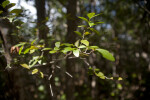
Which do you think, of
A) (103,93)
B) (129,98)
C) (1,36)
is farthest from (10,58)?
(103,93)

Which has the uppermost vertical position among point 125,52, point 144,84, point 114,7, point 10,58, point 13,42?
point 114,7

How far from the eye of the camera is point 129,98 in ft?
15.3

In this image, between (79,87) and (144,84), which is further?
(79,87)

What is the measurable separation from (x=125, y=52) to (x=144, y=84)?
3.62m

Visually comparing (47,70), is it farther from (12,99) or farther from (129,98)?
(129,98)

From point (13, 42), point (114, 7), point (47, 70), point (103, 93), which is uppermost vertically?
point (114, 7)

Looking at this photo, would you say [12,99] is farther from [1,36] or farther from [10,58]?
[1,36]

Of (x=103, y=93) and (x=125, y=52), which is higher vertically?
(x=125, y=52)

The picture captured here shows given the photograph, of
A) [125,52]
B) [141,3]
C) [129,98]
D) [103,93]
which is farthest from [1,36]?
[125,52]

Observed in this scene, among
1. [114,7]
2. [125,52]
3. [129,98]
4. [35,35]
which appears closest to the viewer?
[35,35]

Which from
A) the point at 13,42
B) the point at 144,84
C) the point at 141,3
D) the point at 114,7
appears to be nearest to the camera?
the point at 13,42

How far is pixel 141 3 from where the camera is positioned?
232 cm

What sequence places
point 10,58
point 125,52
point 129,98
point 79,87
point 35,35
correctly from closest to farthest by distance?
point 10,58 < point 35,35 < point 129,98 < point 79,87 < point 125,52

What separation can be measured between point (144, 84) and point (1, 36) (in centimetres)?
558
